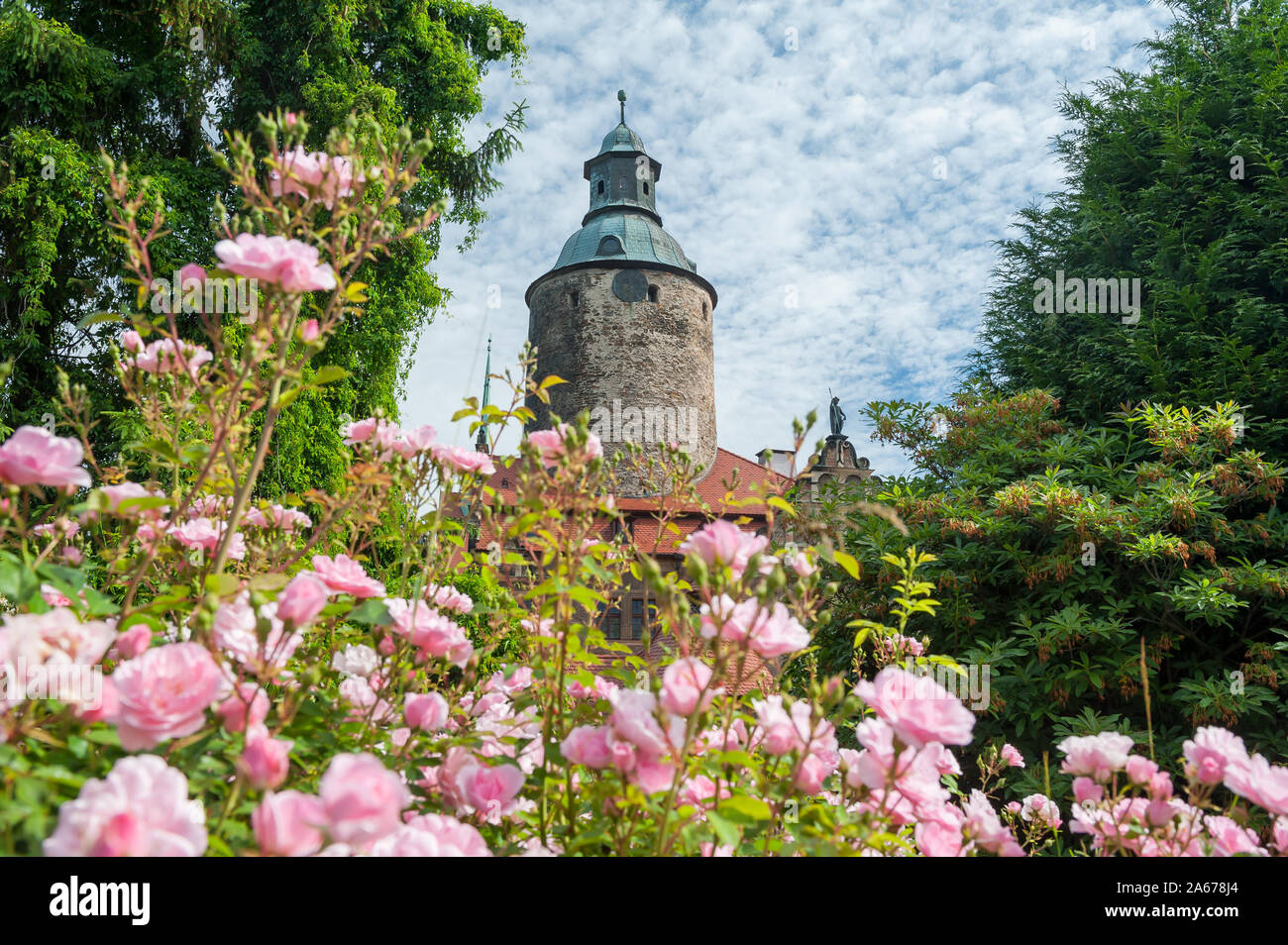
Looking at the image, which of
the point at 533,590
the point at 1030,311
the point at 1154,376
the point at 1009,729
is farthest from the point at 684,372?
Answer: the point at 533,590


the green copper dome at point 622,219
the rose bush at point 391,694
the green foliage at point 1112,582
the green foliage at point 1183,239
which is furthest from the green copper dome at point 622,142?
the rose bush at point 391,694

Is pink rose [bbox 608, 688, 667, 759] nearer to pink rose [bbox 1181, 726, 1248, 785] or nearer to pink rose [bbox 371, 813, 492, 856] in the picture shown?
pink rose [bbox 371, 813, 492, 856]

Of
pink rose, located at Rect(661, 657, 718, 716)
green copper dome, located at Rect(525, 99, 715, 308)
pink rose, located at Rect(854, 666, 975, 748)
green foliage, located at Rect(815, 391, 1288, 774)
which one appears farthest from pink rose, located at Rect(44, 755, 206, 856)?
green copper dome, located at Rect(525, 99, 715, 308)

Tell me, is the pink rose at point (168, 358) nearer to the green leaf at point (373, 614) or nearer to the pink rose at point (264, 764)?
the green leaf at point (373, 614)

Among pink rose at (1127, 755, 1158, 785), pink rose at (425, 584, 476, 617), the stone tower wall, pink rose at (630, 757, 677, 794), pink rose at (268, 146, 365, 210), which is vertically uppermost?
the stone tower wall

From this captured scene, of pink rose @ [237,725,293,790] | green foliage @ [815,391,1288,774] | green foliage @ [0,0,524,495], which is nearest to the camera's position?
pink rose @ [237,725,293,790]

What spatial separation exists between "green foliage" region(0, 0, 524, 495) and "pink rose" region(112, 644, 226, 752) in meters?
7.13

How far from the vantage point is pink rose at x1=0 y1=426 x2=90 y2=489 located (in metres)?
1.11

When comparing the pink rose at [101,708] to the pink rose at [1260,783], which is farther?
the pink rose at [1260,783]

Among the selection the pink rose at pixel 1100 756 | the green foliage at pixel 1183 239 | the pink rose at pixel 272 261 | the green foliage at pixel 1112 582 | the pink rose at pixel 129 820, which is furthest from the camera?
the green foliage at pixel 1183 239

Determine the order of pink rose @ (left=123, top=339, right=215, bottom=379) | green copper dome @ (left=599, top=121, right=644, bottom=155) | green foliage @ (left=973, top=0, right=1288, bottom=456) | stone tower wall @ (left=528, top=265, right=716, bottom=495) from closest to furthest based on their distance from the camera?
1. pink rose @ (left=123, top=339, right=215, bottom=379)
2. green foliage @ (left=973, top=0, right=1288, bottom=456)
3. stone tower wall @ (left=528, top=265, right=716, bottom=495)
4. green copper dome @ (left=599, top=121, right=644, bottom=155)

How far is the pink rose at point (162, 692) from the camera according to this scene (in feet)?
2.89

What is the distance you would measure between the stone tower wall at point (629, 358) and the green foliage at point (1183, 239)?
14074 mm
